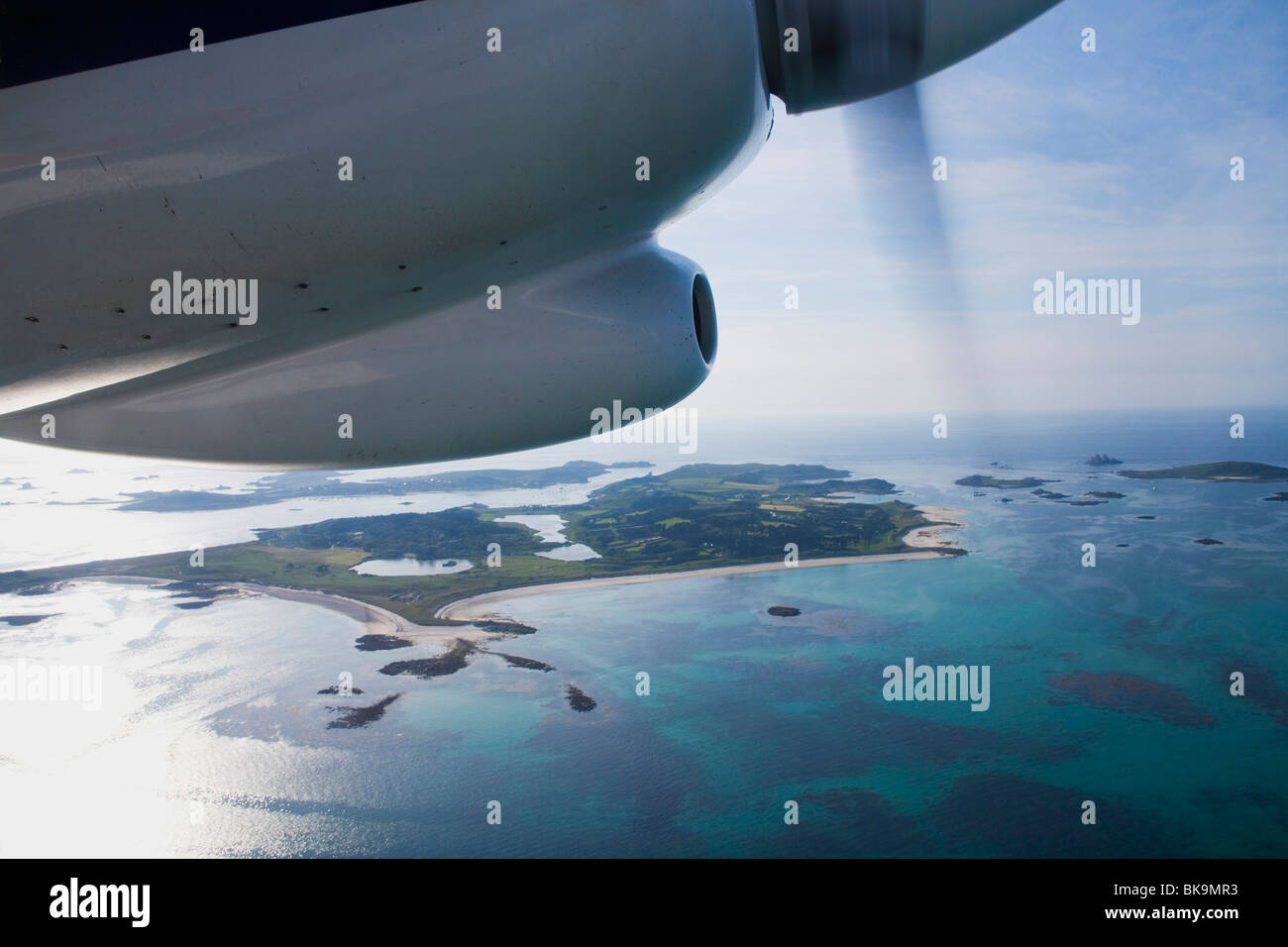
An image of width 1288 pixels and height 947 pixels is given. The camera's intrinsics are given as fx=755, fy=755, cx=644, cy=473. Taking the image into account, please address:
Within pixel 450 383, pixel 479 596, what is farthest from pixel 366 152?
pixel 479 596

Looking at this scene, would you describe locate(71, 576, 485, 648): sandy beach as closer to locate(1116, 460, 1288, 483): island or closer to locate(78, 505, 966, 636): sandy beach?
locate(78, 505, 966, 636): sandy beach

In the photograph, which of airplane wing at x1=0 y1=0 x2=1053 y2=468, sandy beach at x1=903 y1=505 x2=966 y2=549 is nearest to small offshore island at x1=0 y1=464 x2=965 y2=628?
sandy beach at x1=903 y1=505 x2=966 y2=549

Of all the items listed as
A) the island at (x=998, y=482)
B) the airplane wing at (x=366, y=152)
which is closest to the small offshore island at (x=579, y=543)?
the island at (x=998, y=482)

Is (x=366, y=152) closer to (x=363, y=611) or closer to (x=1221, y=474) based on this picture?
(x=363, y=611)

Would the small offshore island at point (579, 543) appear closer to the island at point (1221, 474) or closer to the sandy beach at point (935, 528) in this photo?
the sandy beach at point (935, 528)
